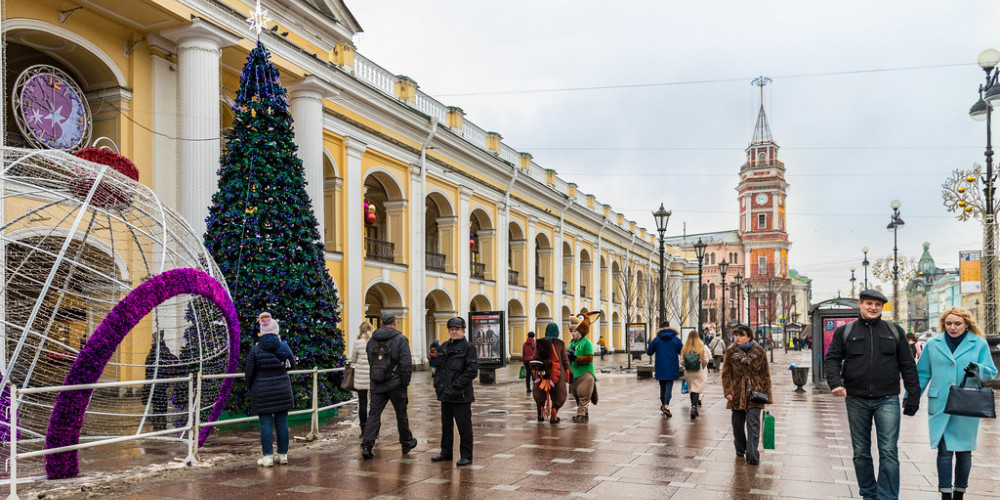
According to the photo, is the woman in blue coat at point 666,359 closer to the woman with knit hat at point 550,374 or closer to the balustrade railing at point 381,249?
the woman with knit hat at point 550,374

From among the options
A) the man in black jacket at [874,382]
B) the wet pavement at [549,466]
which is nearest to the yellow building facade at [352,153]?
the wet pavement at [549,466]

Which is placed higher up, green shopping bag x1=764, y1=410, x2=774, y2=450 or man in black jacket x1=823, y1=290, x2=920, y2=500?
man in black jacket x1=823, y1=290, x2=920, y2=500

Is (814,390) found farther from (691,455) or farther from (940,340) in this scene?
(940,340)

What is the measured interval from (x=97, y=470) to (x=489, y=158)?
2804 centimetres

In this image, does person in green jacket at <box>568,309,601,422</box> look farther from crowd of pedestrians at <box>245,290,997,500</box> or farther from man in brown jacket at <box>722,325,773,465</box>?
man in brown jacket at <box>722,325,773,465</box>

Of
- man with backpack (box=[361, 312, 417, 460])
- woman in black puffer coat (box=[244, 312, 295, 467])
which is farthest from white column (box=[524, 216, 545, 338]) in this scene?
woman in black puffer coat (box=[244, 312, 295, 467])

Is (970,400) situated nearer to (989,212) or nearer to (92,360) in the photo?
(92,360)

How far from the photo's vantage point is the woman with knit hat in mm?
12578

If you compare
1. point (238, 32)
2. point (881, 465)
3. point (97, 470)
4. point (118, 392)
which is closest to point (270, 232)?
point (118, 392)

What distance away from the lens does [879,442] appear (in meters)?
6.32

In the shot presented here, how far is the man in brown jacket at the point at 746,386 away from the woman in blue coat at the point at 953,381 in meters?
2.25

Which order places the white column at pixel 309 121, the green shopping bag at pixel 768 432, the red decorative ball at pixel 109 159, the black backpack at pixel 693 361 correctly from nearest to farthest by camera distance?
the red decorative ball at pixel 109 159
the green shopping bag at pixel 768 432
the black backpack at pixel 693 361
the white column at pixel 309 121

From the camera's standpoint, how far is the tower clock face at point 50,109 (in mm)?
14312

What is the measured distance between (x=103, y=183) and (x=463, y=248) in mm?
25385
